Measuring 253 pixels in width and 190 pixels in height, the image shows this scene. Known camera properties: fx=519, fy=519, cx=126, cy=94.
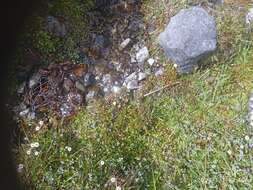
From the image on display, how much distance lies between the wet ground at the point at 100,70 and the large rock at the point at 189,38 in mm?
152

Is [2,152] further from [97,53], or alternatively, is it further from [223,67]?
[223,67]

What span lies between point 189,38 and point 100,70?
590mm

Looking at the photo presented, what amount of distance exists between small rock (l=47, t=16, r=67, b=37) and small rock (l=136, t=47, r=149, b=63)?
481mm

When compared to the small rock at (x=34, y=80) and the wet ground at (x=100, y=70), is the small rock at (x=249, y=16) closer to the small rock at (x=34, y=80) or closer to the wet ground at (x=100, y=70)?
the wet ground at (x=100, y=70)

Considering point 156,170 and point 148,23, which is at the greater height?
point 148,23

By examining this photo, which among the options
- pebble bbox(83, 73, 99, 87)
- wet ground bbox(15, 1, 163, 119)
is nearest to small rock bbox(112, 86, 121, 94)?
wet ground bbox(15, 1, 163, 119)

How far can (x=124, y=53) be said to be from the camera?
3.25 m

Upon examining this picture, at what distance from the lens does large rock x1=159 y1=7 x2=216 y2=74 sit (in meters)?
3.04

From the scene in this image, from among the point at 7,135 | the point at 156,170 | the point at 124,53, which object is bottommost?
A: the point at 156,170

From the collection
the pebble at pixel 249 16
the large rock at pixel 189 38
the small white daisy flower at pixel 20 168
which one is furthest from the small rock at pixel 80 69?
the pebble at pixel 249 16

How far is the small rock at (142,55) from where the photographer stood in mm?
3203

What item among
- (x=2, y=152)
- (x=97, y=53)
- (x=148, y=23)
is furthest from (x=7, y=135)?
(x=148, y=23)

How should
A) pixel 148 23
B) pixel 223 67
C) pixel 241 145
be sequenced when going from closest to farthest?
pixel 241 145
pixel 223 67
pixel 148 23

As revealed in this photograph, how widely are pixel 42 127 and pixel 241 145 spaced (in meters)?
1.15
